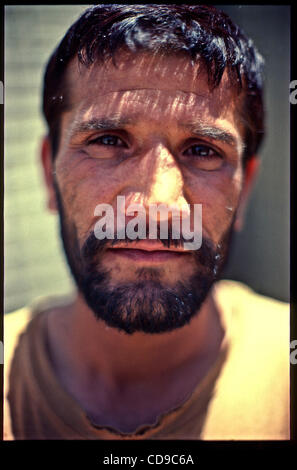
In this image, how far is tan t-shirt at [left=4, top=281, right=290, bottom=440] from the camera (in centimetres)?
138

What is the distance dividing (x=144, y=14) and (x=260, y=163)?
76cm

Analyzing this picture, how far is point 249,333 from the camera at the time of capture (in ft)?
5.09

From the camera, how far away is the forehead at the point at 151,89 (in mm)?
1218

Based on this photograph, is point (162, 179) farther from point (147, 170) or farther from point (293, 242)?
point (293, 242)

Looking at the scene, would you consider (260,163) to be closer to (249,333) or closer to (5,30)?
(249,333)

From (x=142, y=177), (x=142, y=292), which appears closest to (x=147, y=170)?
(x=142, y=177)

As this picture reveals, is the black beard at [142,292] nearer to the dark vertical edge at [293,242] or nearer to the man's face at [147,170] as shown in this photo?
the man's face at [147,170]

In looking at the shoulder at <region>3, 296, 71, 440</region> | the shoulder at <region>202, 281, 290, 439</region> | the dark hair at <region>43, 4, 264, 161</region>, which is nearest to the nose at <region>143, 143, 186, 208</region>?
the dark hair at <region>43, 4, 264, 161</region>

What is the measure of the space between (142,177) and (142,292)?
1.08 ft

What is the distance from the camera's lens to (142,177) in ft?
4.00

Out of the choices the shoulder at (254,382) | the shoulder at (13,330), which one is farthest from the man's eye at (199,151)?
the shoulder at (13,330)

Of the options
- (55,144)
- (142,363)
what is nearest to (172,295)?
(142,363)

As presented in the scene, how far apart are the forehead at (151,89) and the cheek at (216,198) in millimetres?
181

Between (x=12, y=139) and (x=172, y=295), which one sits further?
(x=12, y=139)
